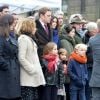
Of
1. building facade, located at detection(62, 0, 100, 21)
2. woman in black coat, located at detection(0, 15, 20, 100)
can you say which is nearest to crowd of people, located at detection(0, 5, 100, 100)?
woman in black coat, located at detection(0, 15, 20, 100)

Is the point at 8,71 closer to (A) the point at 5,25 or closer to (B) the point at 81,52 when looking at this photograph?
(A) the point at 5,25

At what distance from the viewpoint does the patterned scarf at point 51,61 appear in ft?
25.4

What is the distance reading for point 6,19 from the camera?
6.96 m

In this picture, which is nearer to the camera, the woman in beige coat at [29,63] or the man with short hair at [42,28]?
the woman in beige coat at [29,63]

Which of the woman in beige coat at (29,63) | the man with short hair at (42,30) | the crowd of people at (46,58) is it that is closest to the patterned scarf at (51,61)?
the crowd of people at (46,58)

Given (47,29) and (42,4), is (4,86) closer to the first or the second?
A: (47,29)

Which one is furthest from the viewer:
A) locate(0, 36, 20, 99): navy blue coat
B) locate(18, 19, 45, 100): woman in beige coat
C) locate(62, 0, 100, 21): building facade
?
locate(62, 0, 100, 21): building facade

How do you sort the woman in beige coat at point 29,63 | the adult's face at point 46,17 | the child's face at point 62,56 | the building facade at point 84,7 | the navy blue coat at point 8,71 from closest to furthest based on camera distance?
the navy blue coat at point 8,71 < the woman in beige coat at point 29,63 < the adult's face at point 46,17 < the child's face at point 62,56 < the building facade at point 84,7

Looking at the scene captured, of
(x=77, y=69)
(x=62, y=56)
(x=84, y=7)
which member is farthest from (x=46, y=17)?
(x=84, y=7)

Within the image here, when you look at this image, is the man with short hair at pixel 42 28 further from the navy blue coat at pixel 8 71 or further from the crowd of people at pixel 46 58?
the navy blue coat at pixel 8 71

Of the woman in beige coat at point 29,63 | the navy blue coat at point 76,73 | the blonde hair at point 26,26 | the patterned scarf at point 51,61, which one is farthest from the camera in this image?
the navy blue coat at point 76,73

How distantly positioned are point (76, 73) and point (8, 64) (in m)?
2.09

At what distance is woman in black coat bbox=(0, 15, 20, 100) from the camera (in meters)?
6.80

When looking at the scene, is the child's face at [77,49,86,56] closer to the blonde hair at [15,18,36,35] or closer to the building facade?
the blonde hair at [15,18,36,35]
